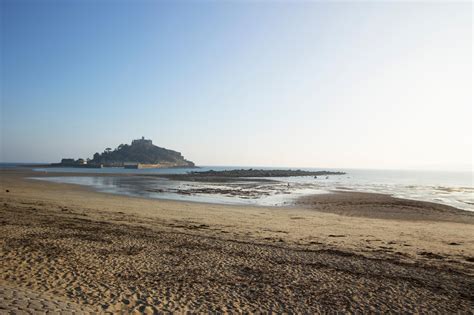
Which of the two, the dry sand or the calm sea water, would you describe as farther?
the calm sea water

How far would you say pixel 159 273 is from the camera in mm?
9992

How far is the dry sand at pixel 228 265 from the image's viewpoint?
8016mm

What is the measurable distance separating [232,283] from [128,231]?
8.45 metres

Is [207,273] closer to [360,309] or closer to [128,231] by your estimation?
[360,309]

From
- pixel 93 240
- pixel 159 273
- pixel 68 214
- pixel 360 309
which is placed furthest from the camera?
pixel 68 214

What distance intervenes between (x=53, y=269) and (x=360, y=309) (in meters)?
9.34

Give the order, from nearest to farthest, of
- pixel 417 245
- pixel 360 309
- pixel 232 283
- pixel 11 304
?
pixel 11 304 → pixel 360 309 → pixel 232 283 → pixel 417 245

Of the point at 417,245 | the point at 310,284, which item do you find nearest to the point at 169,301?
the point at 310,284

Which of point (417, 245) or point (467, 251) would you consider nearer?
point (467, 251)

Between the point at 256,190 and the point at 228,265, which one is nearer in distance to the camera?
the point at 228,265

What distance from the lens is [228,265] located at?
10.9m

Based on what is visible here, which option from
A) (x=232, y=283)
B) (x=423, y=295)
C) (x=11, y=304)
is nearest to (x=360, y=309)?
(x=423, y=295)

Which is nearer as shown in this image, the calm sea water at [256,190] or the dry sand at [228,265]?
the dry sand at [228,265]

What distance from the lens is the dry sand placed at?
26.3 feet
